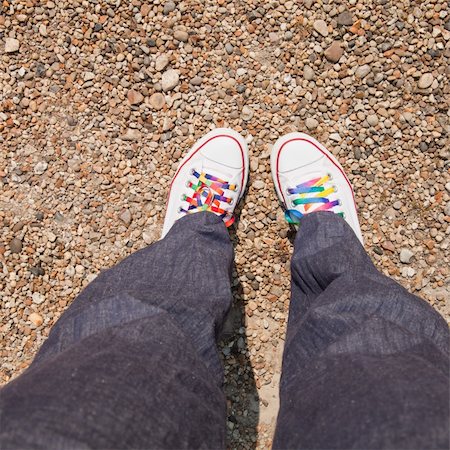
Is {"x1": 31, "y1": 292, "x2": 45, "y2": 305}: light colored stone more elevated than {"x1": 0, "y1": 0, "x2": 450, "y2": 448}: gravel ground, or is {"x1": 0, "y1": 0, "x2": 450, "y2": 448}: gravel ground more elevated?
{"x1": 0, "y1": 0, "x2": 450, "y2": 448}: gravel ground

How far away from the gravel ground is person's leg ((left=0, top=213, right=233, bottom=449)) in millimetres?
517

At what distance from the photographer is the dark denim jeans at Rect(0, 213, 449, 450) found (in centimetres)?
106

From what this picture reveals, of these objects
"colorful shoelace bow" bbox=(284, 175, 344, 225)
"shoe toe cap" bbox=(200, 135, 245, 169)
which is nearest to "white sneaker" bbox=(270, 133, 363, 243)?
"colorful shoelace bow" bbox=(284, 175, 344, 225)

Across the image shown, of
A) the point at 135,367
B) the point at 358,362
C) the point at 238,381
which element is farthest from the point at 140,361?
the point at 238,381

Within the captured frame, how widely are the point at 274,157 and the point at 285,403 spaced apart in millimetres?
1113

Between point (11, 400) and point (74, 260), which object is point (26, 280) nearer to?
point (74, 260)

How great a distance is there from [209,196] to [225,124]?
1.07ft

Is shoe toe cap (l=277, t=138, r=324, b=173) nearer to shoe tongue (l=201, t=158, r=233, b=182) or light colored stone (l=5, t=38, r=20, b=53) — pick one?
shoe tongue (l=201, t=158, r=233, b=182)

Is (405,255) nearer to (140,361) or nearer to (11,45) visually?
(140,361)

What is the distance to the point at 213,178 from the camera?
88.3 inches

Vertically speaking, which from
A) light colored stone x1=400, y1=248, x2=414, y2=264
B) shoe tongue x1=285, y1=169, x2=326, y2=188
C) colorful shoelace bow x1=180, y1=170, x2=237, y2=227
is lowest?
light colored stone x1=400, y1=248, x2=414, y2=264

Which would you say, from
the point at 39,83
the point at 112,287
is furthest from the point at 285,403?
the point at 39,83

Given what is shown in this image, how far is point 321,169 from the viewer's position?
2201 millimetres

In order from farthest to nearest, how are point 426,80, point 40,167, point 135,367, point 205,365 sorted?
point 40,167, point 426,80, point 205,365, point 135,367
